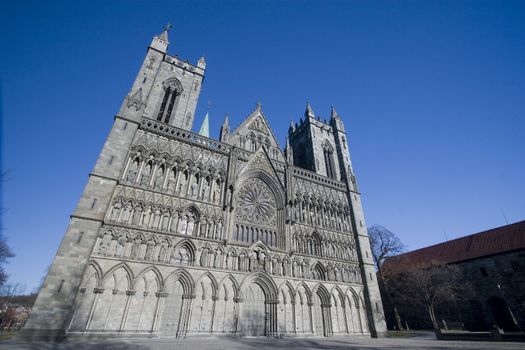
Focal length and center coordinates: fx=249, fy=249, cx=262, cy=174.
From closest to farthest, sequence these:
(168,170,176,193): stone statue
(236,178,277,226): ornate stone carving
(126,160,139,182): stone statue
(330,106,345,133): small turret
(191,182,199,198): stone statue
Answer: (126,160,139,182): stone statue
(168,170,176,193): stone statue
(191,182,199,198): stone statue
(236,178,277,226): ornate stone carving
(330,106,345,133): small turret

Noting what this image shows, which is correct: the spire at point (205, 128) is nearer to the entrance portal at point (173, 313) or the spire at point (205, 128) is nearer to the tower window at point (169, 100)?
the tower window at point (169, 100)

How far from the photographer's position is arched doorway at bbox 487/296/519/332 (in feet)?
84.2

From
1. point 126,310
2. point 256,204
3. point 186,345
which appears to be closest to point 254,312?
point 186,345

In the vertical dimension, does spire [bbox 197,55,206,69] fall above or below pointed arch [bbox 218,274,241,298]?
above

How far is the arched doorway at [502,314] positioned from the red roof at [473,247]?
4788mm

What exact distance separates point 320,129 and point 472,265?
80.9 feet

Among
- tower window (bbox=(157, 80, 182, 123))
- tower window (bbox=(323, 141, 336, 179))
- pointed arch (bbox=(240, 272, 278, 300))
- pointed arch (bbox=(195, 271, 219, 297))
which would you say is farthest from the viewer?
tower window (bbox=(323, 141, 336, 179))

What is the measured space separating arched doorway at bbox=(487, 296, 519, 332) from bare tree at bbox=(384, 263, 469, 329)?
2506mm

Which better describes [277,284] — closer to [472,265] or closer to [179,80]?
[179,80]

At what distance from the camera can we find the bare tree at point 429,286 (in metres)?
26.4

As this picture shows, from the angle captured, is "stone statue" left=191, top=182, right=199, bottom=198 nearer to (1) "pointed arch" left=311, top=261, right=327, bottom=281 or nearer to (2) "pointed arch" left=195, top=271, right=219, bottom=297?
(2) "pointed arch" left=195, top=271, right=219, bottom=297

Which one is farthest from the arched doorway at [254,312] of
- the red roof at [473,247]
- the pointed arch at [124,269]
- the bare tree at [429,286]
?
the red roof at [473,247]

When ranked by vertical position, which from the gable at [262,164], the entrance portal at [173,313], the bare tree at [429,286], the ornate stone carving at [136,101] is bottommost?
the entrance portal at [173,313]

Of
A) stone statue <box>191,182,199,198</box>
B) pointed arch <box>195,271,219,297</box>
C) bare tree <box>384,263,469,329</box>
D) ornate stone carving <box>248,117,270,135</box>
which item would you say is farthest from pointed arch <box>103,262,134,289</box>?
bare tree <box>384,263,469,329</box>
